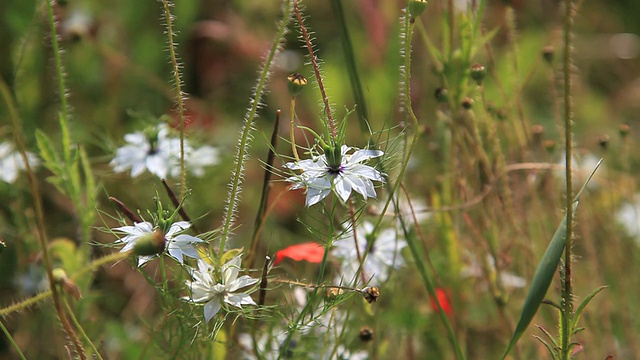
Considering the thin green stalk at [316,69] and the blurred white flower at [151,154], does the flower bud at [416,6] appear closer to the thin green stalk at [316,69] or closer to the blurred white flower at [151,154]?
the thin green stalk at [316,69]

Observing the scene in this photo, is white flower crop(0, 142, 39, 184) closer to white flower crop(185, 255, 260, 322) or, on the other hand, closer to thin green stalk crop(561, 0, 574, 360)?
white flower crop(185, 255, 260, 322)

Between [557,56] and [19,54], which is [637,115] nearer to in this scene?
[557,56]

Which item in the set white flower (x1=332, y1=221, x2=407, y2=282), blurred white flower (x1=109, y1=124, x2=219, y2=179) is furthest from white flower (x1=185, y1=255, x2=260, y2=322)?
blurred white flower (x1=109, y1=124, x2=219, y2=179)

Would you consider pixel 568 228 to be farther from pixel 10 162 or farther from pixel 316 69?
pixel 10 162

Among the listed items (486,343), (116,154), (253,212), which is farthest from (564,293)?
(253,212)

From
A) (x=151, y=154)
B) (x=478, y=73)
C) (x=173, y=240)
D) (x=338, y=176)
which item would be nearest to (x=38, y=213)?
(x=173, y=240)


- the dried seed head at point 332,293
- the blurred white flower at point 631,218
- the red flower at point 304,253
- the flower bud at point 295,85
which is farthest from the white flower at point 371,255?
the blurred white flower at point 631,218

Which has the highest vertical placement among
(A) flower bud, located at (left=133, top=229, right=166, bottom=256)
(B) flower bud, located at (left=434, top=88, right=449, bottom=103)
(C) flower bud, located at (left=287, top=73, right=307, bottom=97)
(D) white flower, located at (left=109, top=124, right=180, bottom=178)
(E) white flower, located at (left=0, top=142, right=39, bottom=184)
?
(C) flower bud, located at (left=287, top=73, right=307, bottom=97)
